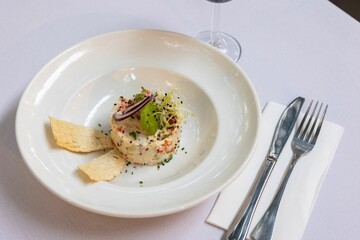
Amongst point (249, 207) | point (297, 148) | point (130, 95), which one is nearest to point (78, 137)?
point (130, 95)

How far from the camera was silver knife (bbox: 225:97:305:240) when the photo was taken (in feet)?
3.58

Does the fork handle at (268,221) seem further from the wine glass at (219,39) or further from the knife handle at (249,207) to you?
the wine glass at (219,39)

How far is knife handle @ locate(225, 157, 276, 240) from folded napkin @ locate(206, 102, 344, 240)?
17mm

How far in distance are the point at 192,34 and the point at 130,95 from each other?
39 cm

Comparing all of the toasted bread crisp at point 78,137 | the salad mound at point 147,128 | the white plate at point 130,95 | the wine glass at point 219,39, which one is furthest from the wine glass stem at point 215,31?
the toasted bread crisp at point 78,137

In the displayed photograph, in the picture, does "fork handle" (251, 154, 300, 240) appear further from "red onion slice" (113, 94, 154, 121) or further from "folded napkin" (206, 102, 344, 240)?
"red onion slice" (113, 94, 154, 121)

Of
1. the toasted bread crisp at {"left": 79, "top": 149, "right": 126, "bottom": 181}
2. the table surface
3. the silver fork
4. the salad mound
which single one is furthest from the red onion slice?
the silver fork

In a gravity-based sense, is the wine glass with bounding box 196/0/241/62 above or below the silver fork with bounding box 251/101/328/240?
above

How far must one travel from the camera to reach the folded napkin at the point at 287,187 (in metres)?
1.13

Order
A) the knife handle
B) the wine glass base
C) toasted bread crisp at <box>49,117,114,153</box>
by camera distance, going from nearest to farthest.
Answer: the knife handle
toasted bread crisp at <box>49,117,114,153</box>
the wine glass base

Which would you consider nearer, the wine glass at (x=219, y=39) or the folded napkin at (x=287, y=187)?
the folded napkin at (x=287, y=187)

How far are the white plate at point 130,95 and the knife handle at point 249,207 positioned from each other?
98mm

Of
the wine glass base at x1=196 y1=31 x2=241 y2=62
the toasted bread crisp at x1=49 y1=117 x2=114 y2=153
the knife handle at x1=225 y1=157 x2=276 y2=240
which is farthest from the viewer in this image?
the wine glass base at x1=196 y1=31 x2=241 y2=62

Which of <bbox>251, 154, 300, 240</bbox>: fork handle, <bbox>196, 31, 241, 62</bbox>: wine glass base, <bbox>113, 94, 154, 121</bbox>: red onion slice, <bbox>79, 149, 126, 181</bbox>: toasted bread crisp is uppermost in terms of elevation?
<bbox>196, 31, 241, 62</bbox>: wine glass base
